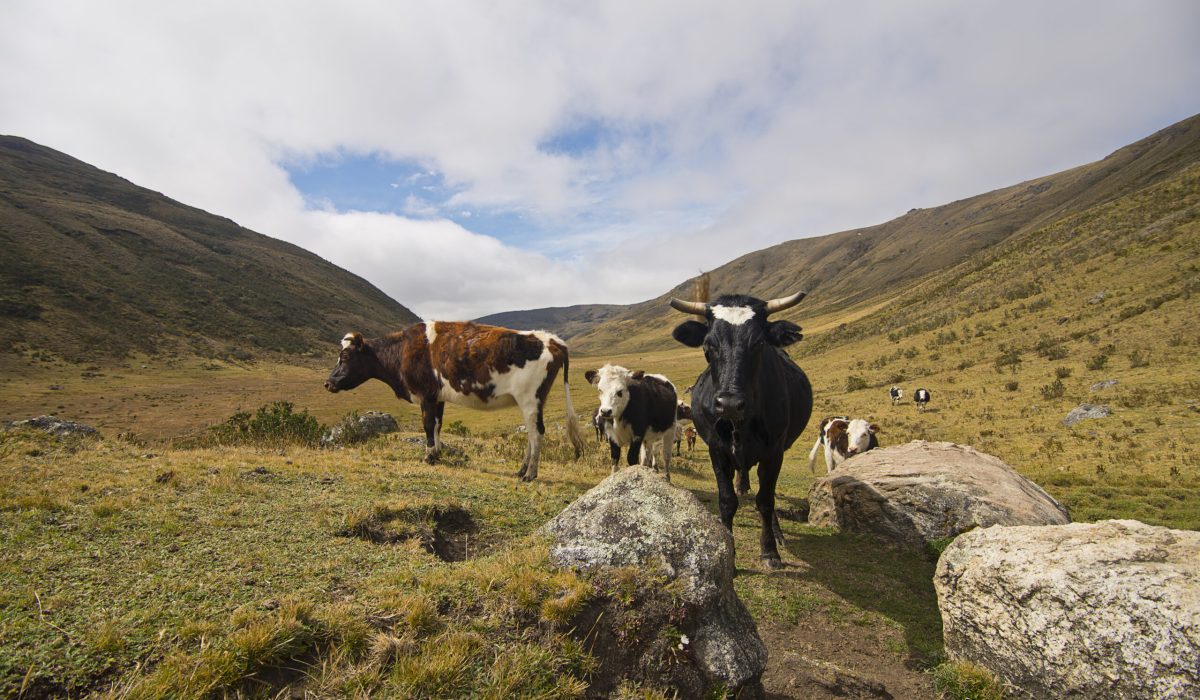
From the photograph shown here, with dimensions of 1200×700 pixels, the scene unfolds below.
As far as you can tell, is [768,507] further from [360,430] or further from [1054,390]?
[1054,390]

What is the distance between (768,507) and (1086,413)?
19067 mm

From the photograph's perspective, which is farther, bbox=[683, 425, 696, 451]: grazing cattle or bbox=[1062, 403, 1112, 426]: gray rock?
bbox=[683, 425, 696, 451]: grazing cattle

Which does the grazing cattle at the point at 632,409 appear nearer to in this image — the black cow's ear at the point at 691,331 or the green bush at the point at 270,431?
Answer: the black cow's ear at the point at 691,331

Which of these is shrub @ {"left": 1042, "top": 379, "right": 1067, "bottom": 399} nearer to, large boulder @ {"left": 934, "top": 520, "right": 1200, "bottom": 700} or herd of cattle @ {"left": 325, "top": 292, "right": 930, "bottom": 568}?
herd of cattle @ {"left": 325, "top": 292, "right": 930, "bottom": 568}

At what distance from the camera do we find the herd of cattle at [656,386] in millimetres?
6582

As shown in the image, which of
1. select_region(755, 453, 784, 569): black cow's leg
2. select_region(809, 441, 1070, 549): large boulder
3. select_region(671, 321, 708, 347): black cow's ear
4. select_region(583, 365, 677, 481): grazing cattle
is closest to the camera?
select_region(755, 453, 784, 569): black cow's leg

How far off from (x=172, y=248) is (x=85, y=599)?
15421cm

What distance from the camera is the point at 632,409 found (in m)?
12.1

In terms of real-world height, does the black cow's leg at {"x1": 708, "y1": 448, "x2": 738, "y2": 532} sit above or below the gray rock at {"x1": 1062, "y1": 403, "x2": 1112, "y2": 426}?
above

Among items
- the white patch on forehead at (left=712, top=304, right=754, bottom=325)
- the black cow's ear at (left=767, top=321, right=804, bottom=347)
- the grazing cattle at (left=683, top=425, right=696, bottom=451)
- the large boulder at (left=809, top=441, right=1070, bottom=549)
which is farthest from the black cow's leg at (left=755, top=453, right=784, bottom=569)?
the grazing cattle at (left=683, top=425, right=696, bottom=451)

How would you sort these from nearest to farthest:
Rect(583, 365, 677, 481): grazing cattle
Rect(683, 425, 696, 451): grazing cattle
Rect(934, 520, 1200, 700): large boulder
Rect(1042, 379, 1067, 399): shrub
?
Rect(934, 520, 1200, 700): large boulder, Rect(583, 365, 677, 481): grazing cattle, Rect(1042, 379, 1067, 399): shrub, Rect(683, 425, 696, 451): grazing cattle

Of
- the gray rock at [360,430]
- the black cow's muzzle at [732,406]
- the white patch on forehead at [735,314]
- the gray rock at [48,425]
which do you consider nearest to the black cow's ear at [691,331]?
the white patch on forehead at [735,314]

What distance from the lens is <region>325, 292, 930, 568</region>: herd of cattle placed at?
21.6 feet

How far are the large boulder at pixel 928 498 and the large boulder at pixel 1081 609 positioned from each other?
3438mm
